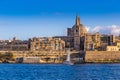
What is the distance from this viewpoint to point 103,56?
375 feet

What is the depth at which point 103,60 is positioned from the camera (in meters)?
114

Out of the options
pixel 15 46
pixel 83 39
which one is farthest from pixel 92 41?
pixel 15 46

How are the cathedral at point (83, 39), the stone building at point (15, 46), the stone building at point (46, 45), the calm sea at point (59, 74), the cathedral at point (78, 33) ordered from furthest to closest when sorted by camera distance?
the cathedral at point (78, 33) → the stone building at point (15, 46) → the stone building at point (46, 45) → the cathedral at point (83, 39) → the calm sea at point (59, 74)

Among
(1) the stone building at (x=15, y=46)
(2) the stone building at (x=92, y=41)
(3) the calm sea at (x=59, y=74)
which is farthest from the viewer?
(1) the stone building at (x=15, y=46)

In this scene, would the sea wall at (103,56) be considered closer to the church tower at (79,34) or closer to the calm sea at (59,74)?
the church tower at (79,34)

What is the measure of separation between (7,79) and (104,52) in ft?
241

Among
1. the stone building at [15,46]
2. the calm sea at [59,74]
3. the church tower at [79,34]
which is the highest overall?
the church tower at [79,34]

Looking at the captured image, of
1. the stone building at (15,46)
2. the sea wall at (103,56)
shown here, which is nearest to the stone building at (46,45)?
the stone building at (15,46)

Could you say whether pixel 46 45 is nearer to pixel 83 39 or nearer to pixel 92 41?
pixel 83 39

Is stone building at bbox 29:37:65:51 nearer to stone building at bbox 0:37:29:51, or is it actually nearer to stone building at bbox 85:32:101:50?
stone building at bbox 0:37:29:51

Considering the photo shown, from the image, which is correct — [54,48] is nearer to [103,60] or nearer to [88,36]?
[88,36]

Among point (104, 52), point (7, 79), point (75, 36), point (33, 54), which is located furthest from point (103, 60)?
point (7, 79)

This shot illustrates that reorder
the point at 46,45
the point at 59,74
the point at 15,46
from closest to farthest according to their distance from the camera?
the point at 59,74
the point at 46,45
the point at 15,46

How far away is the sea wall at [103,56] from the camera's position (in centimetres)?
11344
